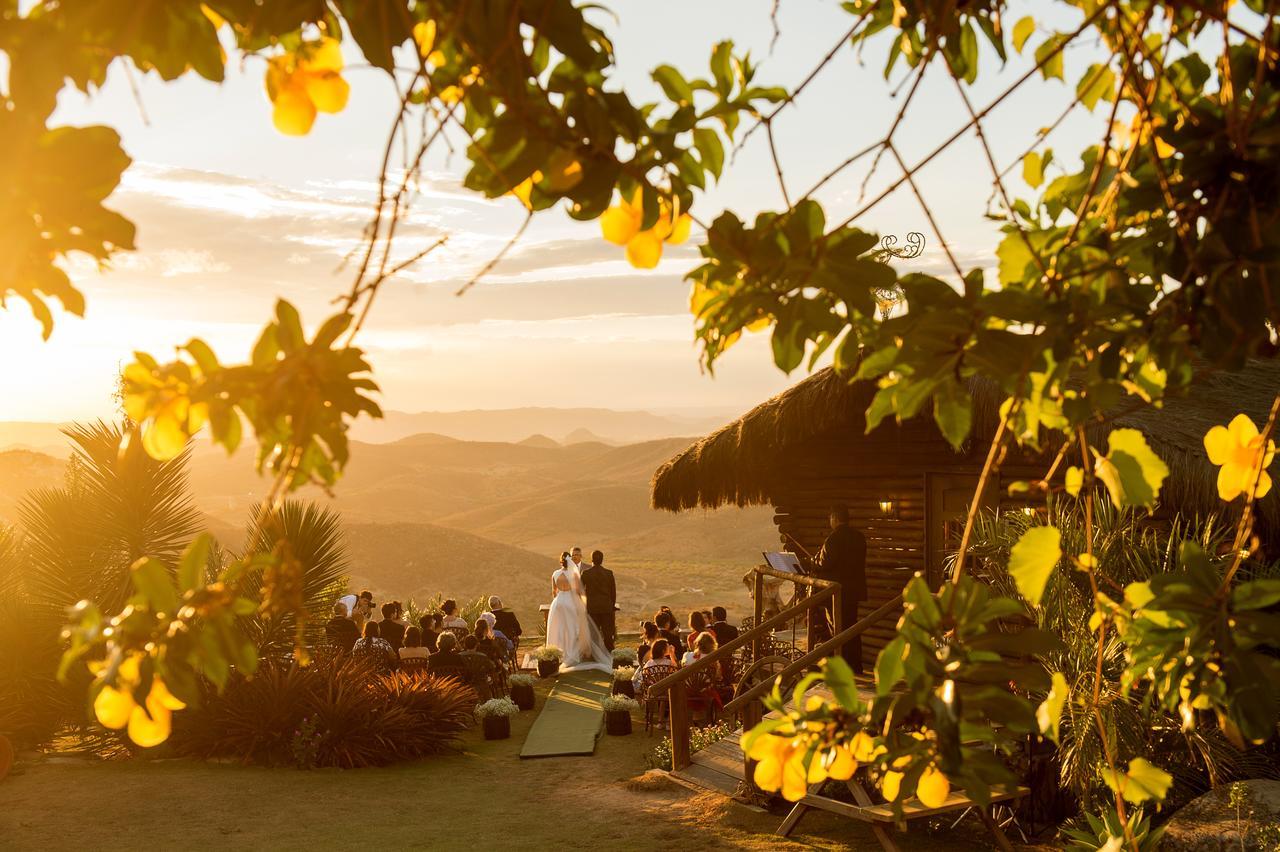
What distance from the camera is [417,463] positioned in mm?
92688

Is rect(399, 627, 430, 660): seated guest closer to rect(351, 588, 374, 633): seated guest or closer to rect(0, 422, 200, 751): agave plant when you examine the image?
rect(351, 588, 374, 633): seated guest

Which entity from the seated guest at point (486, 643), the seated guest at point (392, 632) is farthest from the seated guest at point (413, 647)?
the seated guest at point (486, 643)

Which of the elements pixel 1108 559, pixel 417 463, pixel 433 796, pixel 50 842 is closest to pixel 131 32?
pixel 1108 559

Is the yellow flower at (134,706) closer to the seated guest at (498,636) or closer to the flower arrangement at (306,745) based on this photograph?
the flower arrangement at (306,745)

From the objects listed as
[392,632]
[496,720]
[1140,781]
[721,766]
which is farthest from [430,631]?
[1140,781]

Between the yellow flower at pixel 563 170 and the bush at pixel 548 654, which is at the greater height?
the yellow flower at pixel 563 170

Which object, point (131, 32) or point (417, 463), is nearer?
point (131, 32)

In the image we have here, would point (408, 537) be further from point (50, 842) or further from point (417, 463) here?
point (417, 463)

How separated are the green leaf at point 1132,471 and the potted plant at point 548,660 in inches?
630

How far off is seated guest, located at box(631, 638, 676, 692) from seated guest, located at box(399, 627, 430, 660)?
9.25ft

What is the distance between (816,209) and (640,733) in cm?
1172

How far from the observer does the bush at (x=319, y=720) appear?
36.2ft

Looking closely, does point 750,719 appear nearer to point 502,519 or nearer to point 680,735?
point 680,735

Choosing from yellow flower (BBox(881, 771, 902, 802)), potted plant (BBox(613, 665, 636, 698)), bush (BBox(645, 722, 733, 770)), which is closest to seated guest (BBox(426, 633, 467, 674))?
potted plant (BBox(613, 665, 636, 698))
